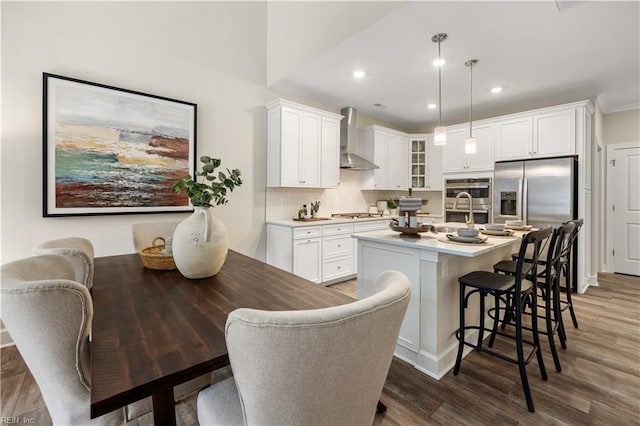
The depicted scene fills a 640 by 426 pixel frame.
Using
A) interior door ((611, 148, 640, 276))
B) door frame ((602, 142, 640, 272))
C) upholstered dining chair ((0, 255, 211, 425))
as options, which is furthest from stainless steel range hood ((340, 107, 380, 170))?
upholstered dining chair ((0, 255, 211, 425))

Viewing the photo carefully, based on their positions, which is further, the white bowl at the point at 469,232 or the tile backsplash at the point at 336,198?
the tile backsplash at the point at 336,198

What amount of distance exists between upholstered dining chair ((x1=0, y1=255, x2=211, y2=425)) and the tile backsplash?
3146 mm

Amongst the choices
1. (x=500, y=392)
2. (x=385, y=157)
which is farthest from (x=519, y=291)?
(x=385, y=157)

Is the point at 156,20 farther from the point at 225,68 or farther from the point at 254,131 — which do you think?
the point at 254,131

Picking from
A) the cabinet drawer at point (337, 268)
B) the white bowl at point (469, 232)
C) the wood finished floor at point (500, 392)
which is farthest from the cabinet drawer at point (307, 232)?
the white bowl at point (469, 232)

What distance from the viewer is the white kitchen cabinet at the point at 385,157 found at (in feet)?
16.9

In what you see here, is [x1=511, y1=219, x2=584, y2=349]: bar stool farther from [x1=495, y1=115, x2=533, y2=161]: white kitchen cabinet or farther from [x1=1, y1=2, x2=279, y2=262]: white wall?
[x1=1, y1=2, x2=279, y2=262]: white wall

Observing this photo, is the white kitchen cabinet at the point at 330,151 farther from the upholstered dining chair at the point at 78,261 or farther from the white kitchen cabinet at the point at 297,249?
the upholstered dining chair at the point at 78,261

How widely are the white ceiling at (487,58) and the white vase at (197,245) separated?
7.32 ft

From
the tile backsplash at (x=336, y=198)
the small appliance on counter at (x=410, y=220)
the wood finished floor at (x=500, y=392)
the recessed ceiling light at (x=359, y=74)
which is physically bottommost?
the wood finished floor at (x=500, y=392)

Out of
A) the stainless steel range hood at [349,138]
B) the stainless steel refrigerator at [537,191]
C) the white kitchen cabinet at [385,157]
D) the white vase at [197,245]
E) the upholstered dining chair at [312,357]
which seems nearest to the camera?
the upholstered dining chair at [312,357]

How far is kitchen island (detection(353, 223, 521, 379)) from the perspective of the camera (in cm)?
203

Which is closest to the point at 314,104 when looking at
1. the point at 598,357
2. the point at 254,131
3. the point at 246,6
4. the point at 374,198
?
the point at 254,131

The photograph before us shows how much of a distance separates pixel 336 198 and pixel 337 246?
1105 mm
